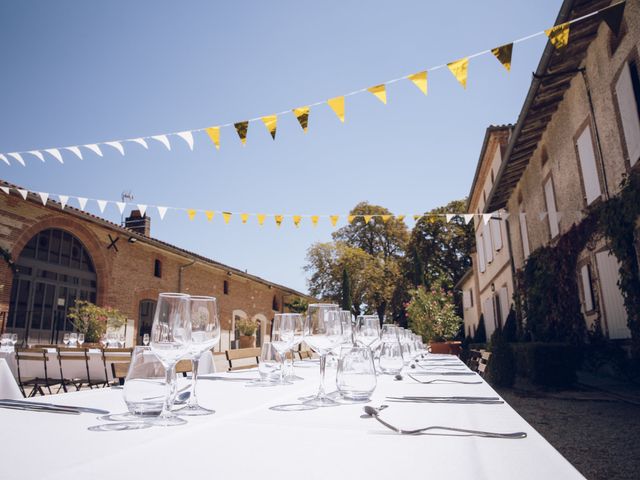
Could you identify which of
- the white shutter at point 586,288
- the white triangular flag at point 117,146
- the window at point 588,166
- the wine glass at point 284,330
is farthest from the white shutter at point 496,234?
the wine glass at point 284,330

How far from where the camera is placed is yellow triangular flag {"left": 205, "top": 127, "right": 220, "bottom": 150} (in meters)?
5.73

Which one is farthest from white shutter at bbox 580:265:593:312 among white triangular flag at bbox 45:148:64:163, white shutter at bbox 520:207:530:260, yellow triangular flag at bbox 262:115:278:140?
white triangular flag at bbox 45:148:64:163

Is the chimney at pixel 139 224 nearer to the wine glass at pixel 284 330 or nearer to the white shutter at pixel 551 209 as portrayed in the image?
the white shutter at pixel 551 209

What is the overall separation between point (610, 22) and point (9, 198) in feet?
37.2

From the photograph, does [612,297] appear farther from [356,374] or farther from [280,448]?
[280,448]

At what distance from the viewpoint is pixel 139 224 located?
1661cm

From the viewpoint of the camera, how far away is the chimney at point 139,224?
1652 cm

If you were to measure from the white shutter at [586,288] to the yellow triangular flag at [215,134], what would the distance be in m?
6.74

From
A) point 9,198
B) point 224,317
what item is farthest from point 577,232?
point 224,317

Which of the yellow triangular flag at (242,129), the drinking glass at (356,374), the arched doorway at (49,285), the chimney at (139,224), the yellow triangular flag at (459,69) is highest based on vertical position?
the chimney at (139,224)

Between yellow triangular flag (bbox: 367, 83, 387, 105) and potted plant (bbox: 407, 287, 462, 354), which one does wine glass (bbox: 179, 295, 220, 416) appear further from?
potted plant (bbox: 407, 287, 462, 354)

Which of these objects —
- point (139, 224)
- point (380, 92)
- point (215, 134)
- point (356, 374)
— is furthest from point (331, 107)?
point (139, 224)

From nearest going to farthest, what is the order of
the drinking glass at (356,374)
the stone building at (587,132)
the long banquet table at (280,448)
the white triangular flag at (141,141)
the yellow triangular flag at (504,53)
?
1. the long banquet table at (280,448)
2. the drinking glass at (356,374)
3. the yellow triangular flag at (504,53)
4. the stone building at (587,132)
5. the white triangular flag at (141,141)

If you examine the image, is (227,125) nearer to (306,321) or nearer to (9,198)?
(306,321)
